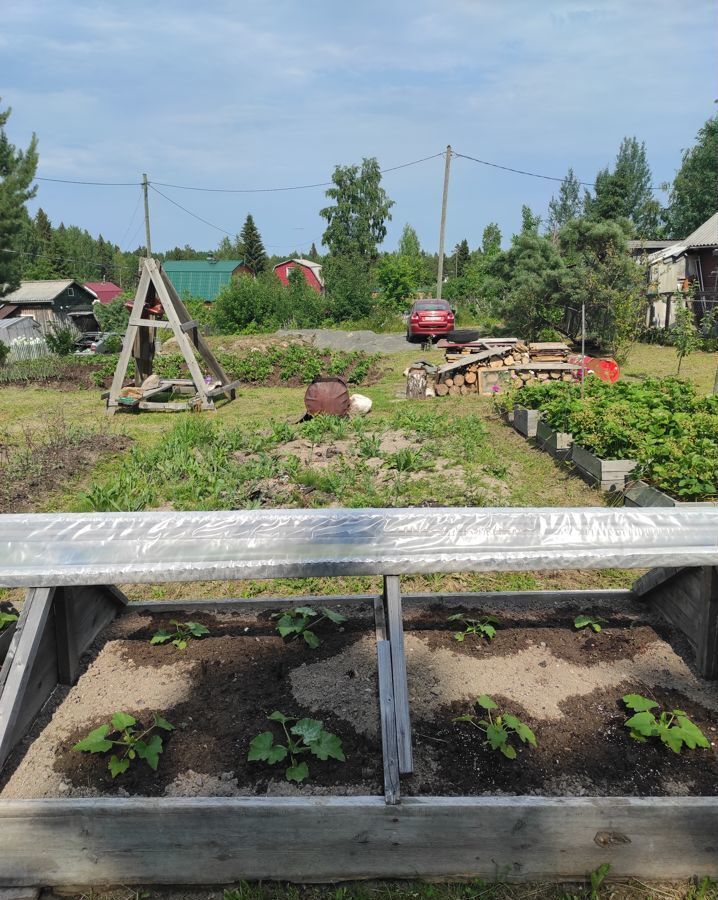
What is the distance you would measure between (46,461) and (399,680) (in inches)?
247

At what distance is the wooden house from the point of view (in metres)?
43.9

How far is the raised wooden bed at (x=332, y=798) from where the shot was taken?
2092 millimetres

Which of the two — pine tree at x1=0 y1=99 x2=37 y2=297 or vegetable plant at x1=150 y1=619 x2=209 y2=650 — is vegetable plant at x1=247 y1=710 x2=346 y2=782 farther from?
pine tree at x1=0 y1=99 x2=37 y2=297

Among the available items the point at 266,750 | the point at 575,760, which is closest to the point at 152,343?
the point at 266,750

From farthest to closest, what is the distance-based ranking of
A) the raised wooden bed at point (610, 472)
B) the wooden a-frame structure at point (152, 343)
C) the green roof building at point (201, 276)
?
the green roof building at point (201, 276)
the wooden a-frame structure at point (152, 343)
the raised wooden bed at point (610, 472)

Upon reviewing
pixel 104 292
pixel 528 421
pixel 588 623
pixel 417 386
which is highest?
pixel 104 292

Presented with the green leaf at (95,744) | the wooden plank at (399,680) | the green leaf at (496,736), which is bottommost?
the green leaf at (95,744)

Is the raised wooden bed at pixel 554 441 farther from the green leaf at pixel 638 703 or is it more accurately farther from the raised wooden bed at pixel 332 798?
the green leaf at pixel 638 703

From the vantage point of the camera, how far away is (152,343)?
12953mm

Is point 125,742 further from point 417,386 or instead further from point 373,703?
point 417,386


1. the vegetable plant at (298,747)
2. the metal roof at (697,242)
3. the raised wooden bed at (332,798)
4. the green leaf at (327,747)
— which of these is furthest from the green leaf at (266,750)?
the metal roof at (697,242)

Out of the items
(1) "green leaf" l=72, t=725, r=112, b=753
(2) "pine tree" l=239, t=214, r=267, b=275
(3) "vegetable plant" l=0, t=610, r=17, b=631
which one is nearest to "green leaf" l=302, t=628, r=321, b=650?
(1) "green leaf" l=72, t=725, r=112, b=753

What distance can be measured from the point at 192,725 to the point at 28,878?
27.5 inches

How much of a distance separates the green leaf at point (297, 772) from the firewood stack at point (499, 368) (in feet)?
35.2
